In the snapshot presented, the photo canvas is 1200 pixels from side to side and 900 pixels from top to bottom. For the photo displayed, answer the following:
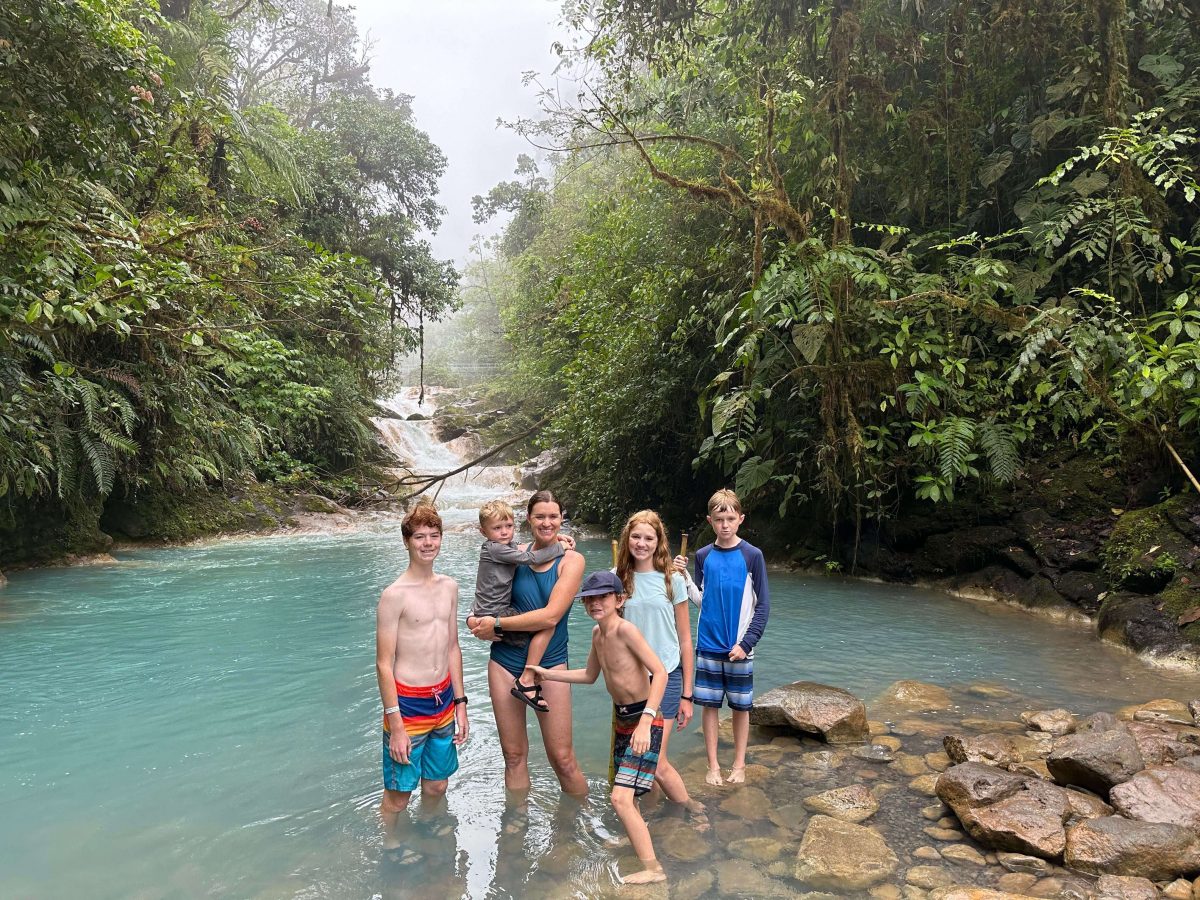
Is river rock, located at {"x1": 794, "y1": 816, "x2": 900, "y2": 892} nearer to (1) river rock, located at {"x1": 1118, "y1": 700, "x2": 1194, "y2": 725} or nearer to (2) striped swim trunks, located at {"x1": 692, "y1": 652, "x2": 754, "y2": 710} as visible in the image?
(2) striped swim trunks, located at {"x1": 692, "y1": 652, "x2": 754, "y2": 710}

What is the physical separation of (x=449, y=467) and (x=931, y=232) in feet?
58.4

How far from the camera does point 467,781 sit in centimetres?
408

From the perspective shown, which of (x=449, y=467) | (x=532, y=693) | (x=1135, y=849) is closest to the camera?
(x=1135, y=849)

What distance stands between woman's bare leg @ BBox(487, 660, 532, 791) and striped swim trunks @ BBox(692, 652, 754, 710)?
88 centimetres

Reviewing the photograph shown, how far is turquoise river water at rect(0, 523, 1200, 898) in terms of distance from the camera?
10.5 ft

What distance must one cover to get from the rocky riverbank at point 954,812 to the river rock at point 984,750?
1cm

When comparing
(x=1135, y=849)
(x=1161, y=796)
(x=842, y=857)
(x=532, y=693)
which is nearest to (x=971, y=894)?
(x=842, y=857)

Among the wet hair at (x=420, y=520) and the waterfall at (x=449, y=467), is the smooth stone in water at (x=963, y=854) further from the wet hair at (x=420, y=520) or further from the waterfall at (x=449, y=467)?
the waterfall at (x=449, y=467)

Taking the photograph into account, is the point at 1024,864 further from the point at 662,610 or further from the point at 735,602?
the point at 662,610

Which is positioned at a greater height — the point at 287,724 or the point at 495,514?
the point at 495,514

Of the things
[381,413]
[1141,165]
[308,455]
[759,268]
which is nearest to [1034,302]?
[1141,165]

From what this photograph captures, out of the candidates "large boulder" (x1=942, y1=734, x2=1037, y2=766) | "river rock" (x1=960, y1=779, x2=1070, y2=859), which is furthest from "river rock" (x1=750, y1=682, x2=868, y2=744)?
"river rock" (x1=960, y1=779, x2=1070, y2=859)

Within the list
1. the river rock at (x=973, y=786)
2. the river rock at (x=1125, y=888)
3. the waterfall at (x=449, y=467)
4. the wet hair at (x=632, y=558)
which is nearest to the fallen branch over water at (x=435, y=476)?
the waterfall at (x=449, y=467)

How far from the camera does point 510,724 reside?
143 inches
